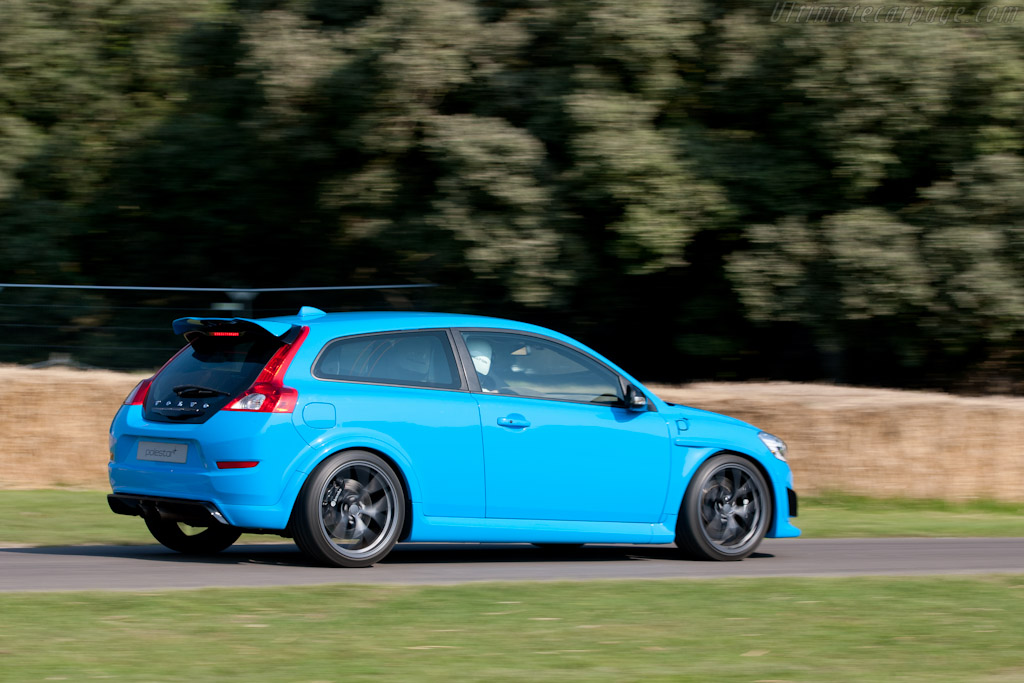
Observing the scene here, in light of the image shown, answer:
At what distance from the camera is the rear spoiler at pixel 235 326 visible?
29.1 feet

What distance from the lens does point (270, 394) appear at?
8602mm

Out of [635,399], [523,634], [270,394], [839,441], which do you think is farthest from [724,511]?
[839,441]

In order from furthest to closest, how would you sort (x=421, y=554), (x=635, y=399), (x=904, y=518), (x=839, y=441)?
(x=839, y=441), (x=904, y=518), (x=421, y=554), (x=635, y=399)

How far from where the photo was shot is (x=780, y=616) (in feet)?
24.5

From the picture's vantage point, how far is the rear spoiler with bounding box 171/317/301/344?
29.1 ft

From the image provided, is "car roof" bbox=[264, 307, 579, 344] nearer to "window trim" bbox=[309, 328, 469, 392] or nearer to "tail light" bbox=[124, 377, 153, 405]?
"window trim" bbox=[309, 328, 469, 392]

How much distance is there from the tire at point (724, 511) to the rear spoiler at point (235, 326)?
295 cm

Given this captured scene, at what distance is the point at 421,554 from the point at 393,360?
1.72 metres

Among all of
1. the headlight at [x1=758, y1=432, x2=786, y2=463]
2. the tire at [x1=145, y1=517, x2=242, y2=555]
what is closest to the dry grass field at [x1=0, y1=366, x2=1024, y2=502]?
the headlight at [x1=758, y1=432, x2=786, y2=463]

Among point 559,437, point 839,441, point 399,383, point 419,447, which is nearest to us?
point 419,447

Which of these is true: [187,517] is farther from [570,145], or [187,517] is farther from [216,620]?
[570,145]

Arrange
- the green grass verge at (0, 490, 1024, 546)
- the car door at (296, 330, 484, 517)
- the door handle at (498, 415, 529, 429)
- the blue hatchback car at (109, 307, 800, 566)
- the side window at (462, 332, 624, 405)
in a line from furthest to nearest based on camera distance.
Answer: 1. the green grass verge at (0, 490, 1024, 546)
2. the side window at (462, 332, 624, 405)
3. the door handle at (498, 415, 529, 429)
4. the car door at (296, 330, 484, 517)
5. the blue hatchback car at (109, 307, 800, 566)

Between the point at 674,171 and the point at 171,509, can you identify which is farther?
the point at 674,171

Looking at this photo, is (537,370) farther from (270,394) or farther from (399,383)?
(270,394)
